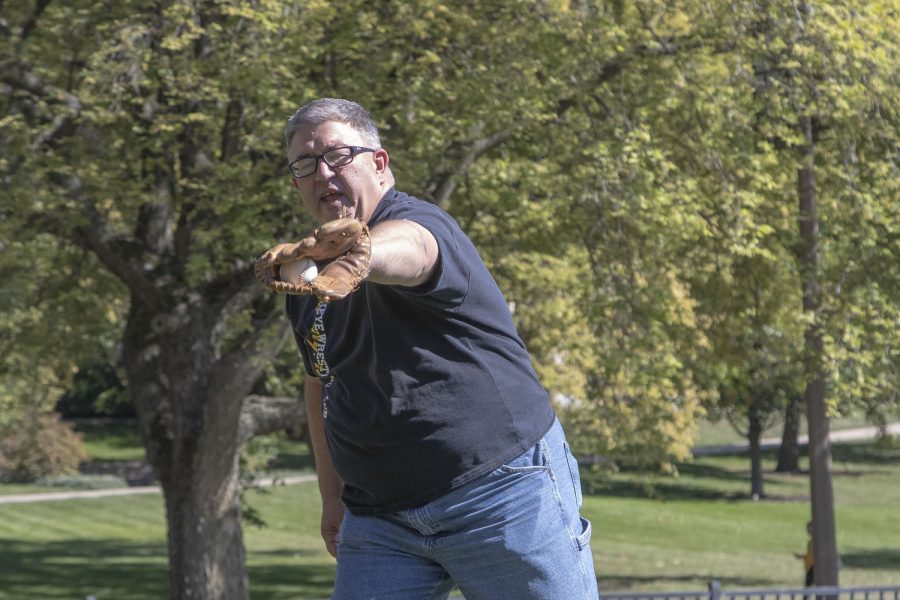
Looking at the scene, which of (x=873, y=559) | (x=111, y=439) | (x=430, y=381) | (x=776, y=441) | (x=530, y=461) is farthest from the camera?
(x=111, y=439)

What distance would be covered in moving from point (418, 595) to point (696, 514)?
1253 inches

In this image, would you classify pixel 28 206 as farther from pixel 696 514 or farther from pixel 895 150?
pixel 696 514

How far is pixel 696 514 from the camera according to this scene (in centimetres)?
3375

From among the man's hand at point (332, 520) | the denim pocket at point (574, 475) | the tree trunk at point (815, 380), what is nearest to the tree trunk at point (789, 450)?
the tree trunk at point (815, 380)

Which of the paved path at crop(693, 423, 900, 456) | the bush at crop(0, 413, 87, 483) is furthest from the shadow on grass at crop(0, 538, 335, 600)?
the paved path at crop(693, 423, 900, 456)

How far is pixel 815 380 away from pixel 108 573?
1549cm

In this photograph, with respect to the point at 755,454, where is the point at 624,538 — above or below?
below

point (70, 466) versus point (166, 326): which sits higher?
point (166, 326)

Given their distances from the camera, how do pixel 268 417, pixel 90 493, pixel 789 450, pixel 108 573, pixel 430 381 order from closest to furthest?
pixel 430 381 < pixel 268 417 < pixel 108 573 < pixel 90 493 < pixel 789 450

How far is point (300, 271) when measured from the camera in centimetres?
221

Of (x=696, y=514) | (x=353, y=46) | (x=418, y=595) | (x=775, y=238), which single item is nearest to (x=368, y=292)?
(x=418, y=595)

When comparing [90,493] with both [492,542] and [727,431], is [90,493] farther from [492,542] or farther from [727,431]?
[492,542]

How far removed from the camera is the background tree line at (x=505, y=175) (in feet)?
34.8

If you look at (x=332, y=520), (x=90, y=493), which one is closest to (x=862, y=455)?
(x=90, y=493)
